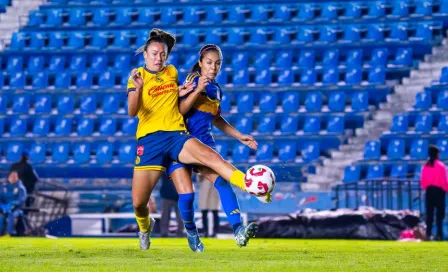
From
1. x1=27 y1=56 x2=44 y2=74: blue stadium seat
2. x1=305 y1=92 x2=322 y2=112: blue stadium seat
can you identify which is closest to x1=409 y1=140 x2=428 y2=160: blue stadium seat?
x1=305 y1=92 x2=322 y2=112: blue stadium seat

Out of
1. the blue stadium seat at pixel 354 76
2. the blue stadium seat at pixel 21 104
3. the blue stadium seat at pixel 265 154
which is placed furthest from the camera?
the blue stadium seat at pixel 21 104

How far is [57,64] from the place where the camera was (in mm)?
25562

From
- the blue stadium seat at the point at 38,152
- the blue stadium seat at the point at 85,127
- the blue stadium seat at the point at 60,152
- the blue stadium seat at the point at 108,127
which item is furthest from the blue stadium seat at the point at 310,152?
the blue stadium seat at the point at 38,152

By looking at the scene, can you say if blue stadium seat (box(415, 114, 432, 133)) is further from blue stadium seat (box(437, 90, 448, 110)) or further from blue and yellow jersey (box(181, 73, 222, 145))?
blue and yellow jersey (box(181, 73, 222, 145))

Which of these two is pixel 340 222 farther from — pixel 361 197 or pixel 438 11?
pixel 438 11

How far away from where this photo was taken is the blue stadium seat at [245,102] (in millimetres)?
23672

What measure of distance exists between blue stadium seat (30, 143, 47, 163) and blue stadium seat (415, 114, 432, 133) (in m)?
8.79

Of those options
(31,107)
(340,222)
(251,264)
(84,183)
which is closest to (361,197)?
(340,222)

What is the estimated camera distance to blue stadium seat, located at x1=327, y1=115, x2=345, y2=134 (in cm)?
2280

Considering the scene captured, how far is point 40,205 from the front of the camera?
61.2ft

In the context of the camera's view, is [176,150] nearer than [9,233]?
A: Yes

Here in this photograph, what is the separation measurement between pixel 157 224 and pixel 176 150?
10676 mm

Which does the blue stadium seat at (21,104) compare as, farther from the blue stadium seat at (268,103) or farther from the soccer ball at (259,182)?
the soccer ball at (259,182)

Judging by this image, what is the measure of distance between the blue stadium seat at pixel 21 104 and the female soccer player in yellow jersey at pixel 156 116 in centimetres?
1720
